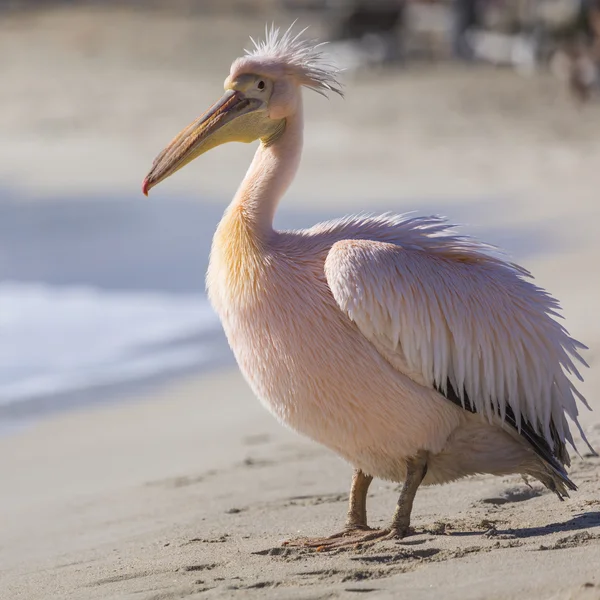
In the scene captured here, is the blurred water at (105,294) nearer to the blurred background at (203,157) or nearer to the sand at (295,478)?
the blurred background at (203,157)

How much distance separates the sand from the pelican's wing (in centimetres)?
40

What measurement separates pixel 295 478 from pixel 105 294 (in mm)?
5045

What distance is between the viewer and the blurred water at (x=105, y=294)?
25.0 ft

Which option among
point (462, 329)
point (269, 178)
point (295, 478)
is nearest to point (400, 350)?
point (462, 329)

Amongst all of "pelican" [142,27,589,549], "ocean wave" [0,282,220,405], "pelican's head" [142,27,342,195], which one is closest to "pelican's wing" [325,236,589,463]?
"pelican" [142,27,589,549]

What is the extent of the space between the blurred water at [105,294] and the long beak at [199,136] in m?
2.91

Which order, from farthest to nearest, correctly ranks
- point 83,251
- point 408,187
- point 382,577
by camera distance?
point 408,187, point 83,251, point 382,577

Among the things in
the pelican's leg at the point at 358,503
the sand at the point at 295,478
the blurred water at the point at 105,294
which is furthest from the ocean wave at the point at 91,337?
the pelican's leg at the point at 358,503

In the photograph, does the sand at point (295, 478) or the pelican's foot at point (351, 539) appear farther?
the pelican's foot at point (351, 539)

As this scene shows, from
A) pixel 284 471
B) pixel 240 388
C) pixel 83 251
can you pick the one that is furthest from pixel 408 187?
pixel 284 471

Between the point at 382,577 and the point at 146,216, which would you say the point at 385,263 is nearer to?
the point at 382,577

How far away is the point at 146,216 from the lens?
1306 centimetres

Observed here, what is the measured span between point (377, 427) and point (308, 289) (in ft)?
1.58

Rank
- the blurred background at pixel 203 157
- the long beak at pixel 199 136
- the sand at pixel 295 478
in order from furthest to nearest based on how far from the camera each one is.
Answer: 1. the blurred background at pixel 203 157
2. the long beak at pixel 199 136
3. the sand at pixel 295 478
